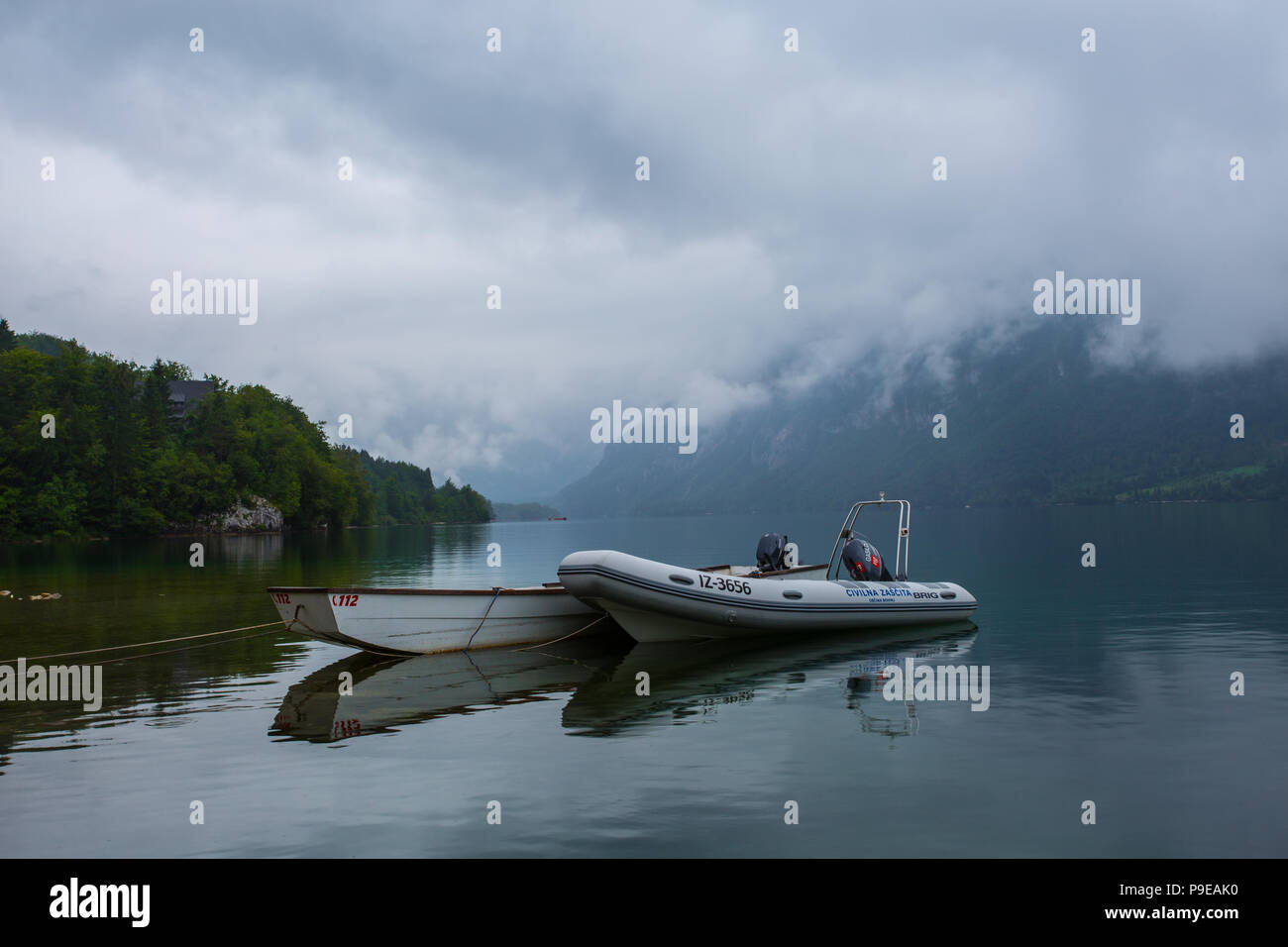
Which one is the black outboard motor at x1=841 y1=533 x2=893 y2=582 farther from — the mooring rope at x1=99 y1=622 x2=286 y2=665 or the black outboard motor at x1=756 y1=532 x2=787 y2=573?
the mooring rope at x1=99 y1=622 x2=286 y2=665

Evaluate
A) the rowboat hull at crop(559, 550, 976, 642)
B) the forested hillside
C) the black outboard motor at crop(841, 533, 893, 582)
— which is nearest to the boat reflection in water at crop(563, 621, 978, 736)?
the rowboat hull at crop(559, 550, 976, 642)

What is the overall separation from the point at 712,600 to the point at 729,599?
372 mm

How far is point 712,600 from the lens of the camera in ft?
60.7

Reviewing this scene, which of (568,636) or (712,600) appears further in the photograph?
→ (568,636)

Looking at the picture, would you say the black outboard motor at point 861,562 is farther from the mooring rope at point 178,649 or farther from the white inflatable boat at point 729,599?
the mooring rope at point 178,649

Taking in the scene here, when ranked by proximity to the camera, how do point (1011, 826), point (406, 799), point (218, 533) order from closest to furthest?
point (1011, 826) < point (406, 799) < point (218, 533)

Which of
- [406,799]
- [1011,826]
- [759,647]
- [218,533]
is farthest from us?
[218,533]

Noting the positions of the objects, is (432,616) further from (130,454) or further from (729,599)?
(130,454)

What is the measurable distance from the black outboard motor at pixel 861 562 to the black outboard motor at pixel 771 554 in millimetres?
1801

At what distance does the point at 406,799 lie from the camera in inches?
360

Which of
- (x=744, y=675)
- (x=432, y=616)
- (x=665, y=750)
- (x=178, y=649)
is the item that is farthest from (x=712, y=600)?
(x=178, y=649)
